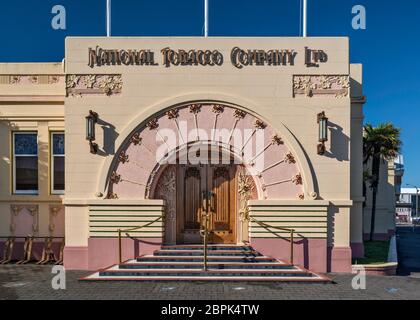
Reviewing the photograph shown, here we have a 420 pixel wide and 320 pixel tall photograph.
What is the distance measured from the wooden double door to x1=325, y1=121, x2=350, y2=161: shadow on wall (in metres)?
2.86

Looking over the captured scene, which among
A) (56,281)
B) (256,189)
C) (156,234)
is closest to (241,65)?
(256,189)

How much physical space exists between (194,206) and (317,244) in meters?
3.71

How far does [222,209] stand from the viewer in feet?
39.7

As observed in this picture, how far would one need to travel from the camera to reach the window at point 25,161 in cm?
1335

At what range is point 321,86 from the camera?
1171cm

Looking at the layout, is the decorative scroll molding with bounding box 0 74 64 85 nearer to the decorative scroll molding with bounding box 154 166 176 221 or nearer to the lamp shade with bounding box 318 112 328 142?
the decorative scroll molding with bounding box 154 166 176 221

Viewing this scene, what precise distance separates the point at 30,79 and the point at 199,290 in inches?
352

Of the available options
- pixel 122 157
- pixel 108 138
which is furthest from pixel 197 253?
pixel 108 138

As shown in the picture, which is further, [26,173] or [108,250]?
[26,173]

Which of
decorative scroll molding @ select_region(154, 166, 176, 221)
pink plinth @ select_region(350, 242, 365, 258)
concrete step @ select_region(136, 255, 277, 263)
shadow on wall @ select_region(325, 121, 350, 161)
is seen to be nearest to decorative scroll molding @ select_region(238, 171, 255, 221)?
concrete step @ select_region(136, 255, 277, 263)

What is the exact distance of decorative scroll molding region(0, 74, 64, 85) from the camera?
13.2 metres

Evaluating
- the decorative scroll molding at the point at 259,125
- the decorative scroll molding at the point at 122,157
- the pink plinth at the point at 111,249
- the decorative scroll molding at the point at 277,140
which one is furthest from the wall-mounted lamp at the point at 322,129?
the decorative scroll molding at the point at 122,157

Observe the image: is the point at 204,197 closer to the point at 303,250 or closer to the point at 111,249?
the point at 111,249
